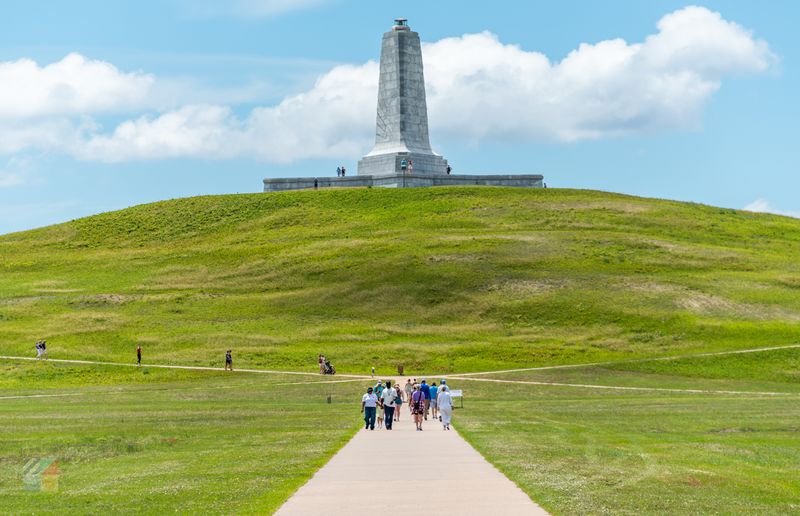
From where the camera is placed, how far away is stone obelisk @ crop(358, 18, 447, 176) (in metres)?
125

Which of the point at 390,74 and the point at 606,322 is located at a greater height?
the point at 390,74

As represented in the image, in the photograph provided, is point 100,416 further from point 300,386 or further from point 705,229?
point 705,229

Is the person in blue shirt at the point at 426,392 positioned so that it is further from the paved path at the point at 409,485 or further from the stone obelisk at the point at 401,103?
the stone obelisk at the point at 401,103

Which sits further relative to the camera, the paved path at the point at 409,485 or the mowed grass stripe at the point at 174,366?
the mowed grass stripe at the point at 174,366

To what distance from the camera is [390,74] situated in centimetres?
12594

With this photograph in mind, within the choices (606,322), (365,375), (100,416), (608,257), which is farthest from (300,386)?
(608,257)

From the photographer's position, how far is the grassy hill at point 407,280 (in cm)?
7862

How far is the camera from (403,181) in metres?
131

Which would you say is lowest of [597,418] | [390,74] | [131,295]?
[597,418]

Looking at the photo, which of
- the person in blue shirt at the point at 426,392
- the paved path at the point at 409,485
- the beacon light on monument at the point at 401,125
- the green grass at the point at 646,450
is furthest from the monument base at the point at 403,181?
the paved path at the point at 409,485

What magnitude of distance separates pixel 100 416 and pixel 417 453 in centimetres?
1770

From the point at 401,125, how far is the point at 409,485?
103767 mm

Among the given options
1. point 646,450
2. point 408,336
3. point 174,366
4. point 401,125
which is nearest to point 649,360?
point 408,336

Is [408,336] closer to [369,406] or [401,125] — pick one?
[369,406]
